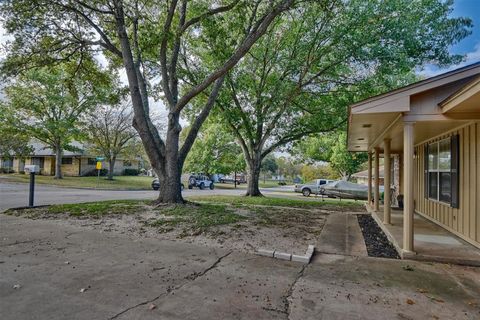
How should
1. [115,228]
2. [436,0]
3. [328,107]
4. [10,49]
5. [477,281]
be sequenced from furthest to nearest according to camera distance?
[328,107] → [436,0] → [10,49] → [115,228] → [477,281]

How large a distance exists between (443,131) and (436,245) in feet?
9.00

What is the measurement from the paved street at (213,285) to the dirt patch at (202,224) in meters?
0.77

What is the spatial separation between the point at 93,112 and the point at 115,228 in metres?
22.5

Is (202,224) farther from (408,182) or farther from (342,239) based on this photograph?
(408,182)

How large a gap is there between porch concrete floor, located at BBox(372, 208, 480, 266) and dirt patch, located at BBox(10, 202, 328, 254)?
65.8 inches

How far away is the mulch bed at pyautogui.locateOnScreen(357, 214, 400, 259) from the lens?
5203 mm

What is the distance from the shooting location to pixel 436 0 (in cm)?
1044

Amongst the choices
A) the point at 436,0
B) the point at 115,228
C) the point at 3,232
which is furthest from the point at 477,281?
the point at 436,0

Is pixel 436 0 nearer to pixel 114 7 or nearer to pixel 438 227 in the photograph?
pixel 438 227

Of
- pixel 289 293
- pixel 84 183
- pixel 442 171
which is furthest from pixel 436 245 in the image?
pixel 84 183

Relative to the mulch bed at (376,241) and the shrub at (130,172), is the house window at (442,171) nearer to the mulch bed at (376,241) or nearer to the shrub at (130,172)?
the mulch bed at (376,241)

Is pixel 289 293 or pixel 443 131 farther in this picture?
pixel 443 131

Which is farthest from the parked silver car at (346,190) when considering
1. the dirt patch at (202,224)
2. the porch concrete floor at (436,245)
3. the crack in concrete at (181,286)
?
the crack in concrete at (181,286)

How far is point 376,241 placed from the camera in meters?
6.22
